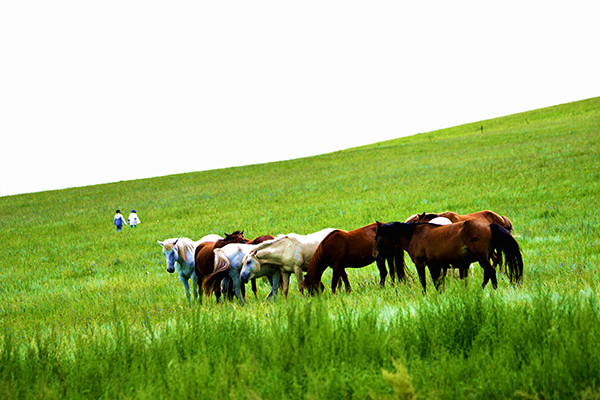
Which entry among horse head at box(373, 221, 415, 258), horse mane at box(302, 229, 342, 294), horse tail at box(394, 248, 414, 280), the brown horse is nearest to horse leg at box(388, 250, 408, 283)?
horse tail at box(394, 248, 414, 280)

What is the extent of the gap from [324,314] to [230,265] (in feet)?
15.4

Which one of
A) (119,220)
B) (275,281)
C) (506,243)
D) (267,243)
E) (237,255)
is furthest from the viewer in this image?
(119,220)

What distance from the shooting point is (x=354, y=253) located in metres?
8.69

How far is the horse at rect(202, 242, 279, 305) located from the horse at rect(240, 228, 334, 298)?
0.26 m

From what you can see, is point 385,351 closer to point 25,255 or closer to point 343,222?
point 343,222

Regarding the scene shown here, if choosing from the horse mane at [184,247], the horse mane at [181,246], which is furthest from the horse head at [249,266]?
the horse mane at [184,247]

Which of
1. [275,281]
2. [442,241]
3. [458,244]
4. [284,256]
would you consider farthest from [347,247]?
[458,244]

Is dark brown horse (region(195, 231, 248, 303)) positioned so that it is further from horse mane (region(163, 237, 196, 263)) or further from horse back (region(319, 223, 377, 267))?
horse back (region(319, 223, 377, 267))

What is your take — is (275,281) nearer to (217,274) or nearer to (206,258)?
(217,274)

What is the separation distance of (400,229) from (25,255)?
77.0 ft

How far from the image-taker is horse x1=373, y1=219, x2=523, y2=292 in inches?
276

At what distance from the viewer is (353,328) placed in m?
4.62

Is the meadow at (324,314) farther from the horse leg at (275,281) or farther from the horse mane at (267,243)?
the horse mane at (267,243)

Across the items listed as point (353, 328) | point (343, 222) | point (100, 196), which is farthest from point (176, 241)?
point (100, 196)
